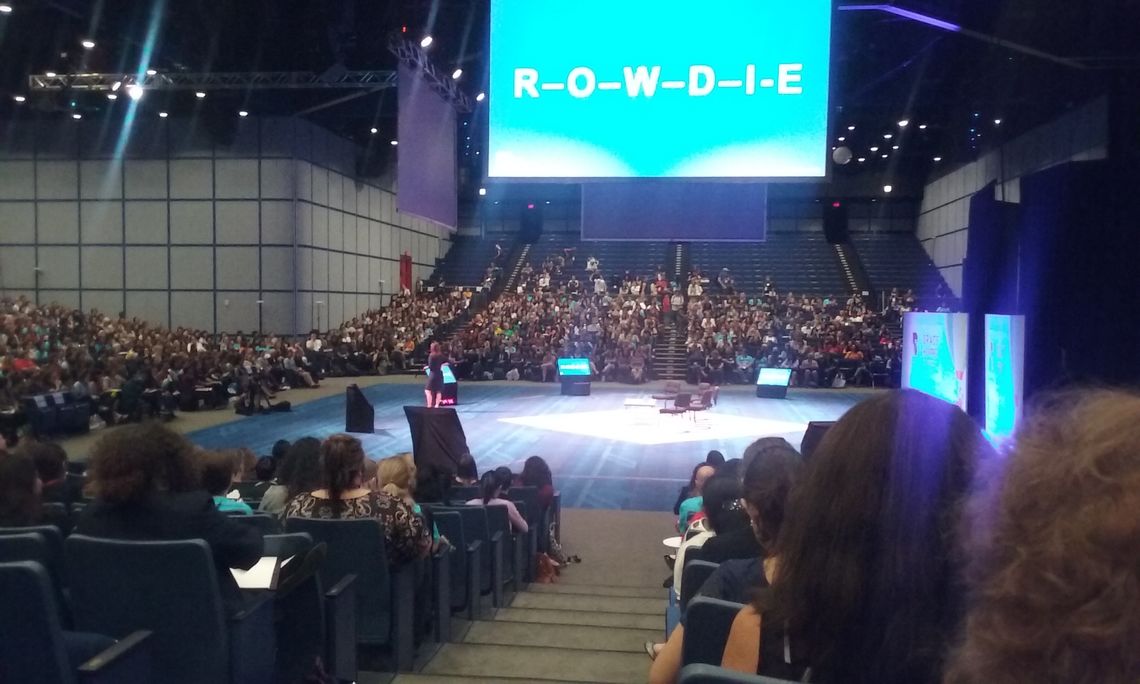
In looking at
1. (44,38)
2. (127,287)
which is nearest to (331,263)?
(127,287)

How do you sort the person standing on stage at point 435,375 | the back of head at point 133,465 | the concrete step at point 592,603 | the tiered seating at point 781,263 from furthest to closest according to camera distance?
the tiered seating at point 781,263
the person standing on stage at point 435,375
the concrete step at point 592,603
the back of head at point 133,465

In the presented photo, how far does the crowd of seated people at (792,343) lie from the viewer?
70.3ft

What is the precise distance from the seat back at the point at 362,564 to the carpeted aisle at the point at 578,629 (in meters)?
0.23

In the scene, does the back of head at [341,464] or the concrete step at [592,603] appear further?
the concrete step at [592,603]

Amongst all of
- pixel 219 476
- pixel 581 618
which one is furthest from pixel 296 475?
pixel 581 618

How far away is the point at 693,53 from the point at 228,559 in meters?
5.61

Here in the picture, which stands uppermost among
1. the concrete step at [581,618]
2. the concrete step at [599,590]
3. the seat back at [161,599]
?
the seat back at [161,599]

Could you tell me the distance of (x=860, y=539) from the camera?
130cm

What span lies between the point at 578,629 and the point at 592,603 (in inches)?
36.5

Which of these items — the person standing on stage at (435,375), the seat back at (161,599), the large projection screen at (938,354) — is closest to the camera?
the seat back at (161,599)

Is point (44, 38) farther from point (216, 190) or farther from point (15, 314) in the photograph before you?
point (216, 190)

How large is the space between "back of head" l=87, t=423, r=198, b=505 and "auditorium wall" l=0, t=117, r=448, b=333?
2106cm

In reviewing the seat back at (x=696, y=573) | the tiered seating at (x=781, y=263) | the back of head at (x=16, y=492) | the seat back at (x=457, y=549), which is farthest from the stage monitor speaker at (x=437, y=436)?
the tiered seating at (x=781, y=263)

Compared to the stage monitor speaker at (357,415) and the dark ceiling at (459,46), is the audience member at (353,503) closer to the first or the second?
the dark ceiling at (459,46)
